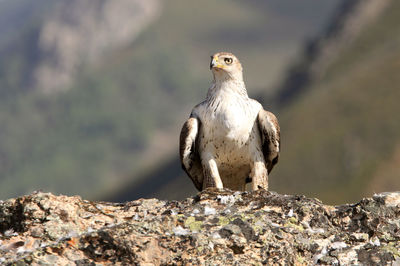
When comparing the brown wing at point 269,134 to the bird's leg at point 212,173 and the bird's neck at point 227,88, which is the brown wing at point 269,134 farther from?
the bird's leg at point 212,173

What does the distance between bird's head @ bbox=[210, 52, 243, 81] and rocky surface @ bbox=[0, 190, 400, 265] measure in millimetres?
5448

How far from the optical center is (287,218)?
37.4 ft

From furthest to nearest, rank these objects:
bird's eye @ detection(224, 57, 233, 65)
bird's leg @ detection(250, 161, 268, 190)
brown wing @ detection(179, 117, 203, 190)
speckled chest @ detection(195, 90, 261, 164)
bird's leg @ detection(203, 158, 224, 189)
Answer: bird's eye @ detection(224, 57, 233, 65) → brown wing @ detection(179, 117, 203, 190) → bird's leg @ detection(250, 161, 268, 190) → bird's leg @ detection(203, 158, 224, 189) → speckled chest @ detection(195, 90, 261, 164)

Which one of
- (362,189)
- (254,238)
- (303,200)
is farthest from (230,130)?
(362,189)

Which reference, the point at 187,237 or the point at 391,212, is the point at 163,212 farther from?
the point at 391,212

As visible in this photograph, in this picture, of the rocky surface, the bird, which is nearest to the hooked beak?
the bird

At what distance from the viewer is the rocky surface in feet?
33.3

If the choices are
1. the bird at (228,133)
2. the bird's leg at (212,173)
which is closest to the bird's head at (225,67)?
the bird at (228,133)

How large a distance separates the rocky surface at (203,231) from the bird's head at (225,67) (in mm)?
5448

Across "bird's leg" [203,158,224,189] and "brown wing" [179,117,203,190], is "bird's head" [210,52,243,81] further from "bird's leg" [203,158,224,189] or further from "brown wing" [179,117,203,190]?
"bird's leg" [203,158,224,189]

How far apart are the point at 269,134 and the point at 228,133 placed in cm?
119

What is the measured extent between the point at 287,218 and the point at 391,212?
1.62 meters

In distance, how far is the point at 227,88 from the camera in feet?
56.1

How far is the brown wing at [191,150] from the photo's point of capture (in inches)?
674
